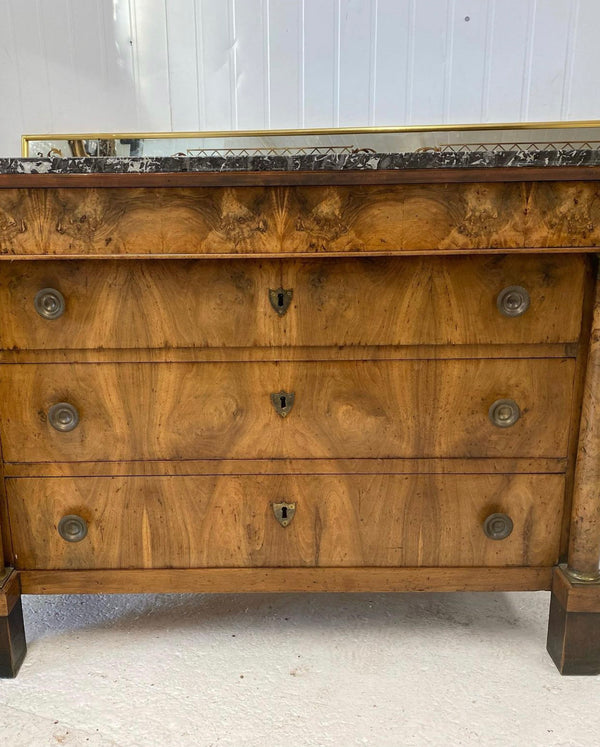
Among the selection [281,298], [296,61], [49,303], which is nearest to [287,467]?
[281,298]

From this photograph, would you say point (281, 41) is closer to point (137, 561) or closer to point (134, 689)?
point (137, 561)

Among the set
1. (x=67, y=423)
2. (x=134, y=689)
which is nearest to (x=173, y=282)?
(x=67, y=423)

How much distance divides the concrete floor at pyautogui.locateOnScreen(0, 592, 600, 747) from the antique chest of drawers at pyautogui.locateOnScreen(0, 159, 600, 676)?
11 centimetres

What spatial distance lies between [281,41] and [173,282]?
0.92 metres

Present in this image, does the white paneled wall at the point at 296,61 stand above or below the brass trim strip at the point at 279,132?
above

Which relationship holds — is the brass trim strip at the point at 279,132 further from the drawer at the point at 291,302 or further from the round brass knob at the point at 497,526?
the round brass knob at the point at 497,526

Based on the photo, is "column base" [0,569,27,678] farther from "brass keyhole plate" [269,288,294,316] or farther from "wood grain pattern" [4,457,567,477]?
"brass keyhole plate" [269,288,294,316]

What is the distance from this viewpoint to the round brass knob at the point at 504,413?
3.16 feet

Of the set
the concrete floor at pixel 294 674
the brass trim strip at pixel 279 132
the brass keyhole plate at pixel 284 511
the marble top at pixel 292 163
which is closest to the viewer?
the marble top at pixel 292 163

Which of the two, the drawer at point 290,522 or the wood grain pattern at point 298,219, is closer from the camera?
the wood grain pattern at point 298,219

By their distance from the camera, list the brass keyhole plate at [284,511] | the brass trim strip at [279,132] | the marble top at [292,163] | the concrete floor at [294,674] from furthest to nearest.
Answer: the brass trim strip at [279,132]
the brass keyhole plate at [284,511]
the concrete floor at [294,674]
the marble top at [292,163]

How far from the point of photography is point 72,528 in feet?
3.34

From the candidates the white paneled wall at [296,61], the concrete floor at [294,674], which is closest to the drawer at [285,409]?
the concrete floor at [294,674]

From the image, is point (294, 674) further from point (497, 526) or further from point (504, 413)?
point (504, 413)
